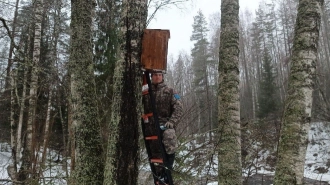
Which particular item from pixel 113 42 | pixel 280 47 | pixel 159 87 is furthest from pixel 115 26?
pixel 280 47

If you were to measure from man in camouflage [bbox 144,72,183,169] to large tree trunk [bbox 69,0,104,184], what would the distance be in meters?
1.00

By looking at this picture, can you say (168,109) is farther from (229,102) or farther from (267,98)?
(267,98)

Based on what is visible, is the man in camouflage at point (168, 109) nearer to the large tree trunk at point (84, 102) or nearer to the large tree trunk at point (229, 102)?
the large tree trunk at point (229, 102)

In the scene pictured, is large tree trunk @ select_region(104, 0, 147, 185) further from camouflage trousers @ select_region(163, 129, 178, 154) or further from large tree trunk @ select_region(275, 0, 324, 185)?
large tree trunk @ select_region(275, 0, 324, 185)

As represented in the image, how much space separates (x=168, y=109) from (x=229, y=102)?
886 millimetres

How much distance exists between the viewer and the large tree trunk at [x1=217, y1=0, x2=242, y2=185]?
4168 mm

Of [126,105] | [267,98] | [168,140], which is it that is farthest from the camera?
[267,98]

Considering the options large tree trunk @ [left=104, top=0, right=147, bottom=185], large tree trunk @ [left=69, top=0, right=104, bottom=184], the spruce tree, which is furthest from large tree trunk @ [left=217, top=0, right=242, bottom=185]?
the spruce tree

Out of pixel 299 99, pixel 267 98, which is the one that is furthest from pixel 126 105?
pixel 267 98

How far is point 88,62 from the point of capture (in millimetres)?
3174

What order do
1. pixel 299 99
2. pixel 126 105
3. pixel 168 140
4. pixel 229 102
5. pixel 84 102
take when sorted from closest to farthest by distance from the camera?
1. pixel 126 105
2. pixel 84 102
3. pixel 299 99
4. pixel 168 140
5. pixel 229 102

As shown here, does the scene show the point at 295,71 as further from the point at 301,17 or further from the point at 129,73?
the point at 129,73

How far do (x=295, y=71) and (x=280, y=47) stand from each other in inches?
1618

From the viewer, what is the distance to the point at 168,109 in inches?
163
